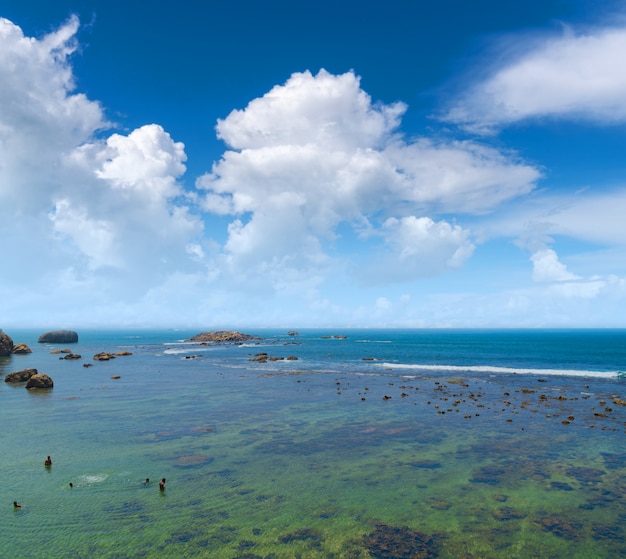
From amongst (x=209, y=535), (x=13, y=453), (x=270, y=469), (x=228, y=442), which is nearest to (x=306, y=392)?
(x=228, y=442)

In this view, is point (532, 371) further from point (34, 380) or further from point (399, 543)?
point (34, 380)

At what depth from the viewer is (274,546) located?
18.5 m

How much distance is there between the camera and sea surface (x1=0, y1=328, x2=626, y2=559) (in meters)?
18.8

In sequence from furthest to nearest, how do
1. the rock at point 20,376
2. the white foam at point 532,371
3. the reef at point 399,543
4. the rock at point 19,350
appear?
1. the rock at point 19,350
2. the white foam at point 532,371
3. the rock at point 20,376
4. the reef at point 399,543

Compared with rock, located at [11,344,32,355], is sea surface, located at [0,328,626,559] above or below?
above

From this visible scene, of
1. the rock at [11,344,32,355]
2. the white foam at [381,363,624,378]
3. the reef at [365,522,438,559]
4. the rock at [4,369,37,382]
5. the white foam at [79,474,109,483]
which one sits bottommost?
the rock at [11,344,32,355]

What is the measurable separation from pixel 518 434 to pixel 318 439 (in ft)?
62.5

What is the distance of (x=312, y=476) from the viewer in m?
26.6

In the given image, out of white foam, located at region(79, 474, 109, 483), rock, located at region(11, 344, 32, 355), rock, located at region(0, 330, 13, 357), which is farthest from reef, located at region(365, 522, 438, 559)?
rock, located at region(11, 344, 32, 355)

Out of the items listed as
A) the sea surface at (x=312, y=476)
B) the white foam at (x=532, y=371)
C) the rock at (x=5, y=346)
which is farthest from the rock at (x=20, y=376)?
the white foam at (x=532, y=371)

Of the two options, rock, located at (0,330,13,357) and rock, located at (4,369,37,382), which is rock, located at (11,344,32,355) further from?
rock, located at (4,369,37,382)

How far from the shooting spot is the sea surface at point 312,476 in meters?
18.8

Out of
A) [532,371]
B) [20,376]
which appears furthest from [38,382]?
[532,371]

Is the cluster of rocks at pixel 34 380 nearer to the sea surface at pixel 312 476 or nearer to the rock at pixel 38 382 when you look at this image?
the rock at pixel 38 382
